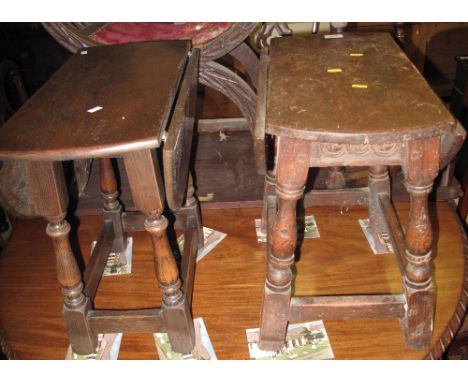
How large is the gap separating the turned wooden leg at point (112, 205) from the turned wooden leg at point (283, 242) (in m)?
0.62

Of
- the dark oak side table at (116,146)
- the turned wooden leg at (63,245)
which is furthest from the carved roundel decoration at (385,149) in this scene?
the turned wooden leg at (63,245)

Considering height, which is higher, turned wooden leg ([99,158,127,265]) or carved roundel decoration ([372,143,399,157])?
carved roundel decoration ([372,143,399,157])

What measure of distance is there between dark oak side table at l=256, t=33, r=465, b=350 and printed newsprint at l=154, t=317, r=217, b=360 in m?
0.15

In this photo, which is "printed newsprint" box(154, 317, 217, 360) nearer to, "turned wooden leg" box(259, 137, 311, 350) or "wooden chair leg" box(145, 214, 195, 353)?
"wooden chair leg" box(145, 214, 195, 353)

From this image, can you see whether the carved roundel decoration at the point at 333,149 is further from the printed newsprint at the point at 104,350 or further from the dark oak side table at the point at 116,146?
the printed newsprint at the point at 104,350

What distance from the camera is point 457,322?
4.26ft

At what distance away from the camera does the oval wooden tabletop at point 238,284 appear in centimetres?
131

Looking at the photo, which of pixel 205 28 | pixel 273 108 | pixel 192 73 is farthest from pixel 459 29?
pixel 273 108

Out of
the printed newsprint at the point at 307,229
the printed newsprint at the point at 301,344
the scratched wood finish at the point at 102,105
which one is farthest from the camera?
the printed newsprint at the point at 307,229

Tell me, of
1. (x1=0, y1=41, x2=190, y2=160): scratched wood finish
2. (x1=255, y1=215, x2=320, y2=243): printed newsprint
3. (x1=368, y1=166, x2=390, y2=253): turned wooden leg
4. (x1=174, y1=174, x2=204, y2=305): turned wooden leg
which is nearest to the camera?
(x1=0, y1=41, x2=190, y2=160): scratched wood finish

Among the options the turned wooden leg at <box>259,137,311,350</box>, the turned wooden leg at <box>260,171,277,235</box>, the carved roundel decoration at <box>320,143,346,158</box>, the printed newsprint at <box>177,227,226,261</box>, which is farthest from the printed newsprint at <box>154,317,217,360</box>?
the carved roundel decoration at <box>320,143,346,158</box>

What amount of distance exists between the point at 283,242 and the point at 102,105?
534mm

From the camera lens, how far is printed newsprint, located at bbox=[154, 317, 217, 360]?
4.20ft

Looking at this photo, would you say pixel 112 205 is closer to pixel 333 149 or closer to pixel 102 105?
pixel 102 105
